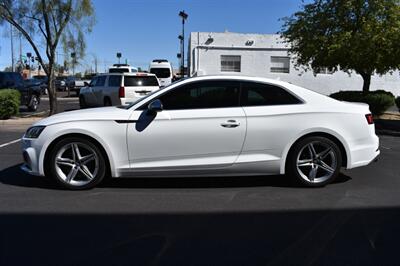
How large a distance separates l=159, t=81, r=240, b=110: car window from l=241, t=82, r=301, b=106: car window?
124 mm

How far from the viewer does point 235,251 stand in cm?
434

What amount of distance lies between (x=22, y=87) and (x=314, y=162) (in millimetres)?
16207

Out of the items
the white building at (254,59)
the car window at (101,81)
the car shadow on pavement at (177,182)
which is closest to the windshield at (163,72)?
the white building at (254,59)

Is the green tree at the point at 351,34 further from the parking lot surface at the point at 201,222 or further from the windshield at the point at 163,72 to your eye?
the windshield at the point at 163,72

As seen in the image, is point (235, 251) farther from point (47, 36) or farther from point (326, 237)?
point (47, 36)

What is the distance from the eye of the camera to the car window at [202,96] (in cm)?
Result: 651

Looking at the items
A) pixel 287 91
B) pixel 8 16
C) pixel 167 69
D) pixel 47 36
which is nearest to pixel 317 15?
pixel 47 36

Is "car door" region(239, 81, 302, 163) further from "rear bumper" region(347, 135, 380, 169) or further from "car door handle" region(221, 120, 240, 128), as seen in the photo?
"rear bumper" region(347, 135, 380, 169)

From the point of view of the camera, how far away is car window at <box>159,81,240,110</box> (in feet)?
21.4

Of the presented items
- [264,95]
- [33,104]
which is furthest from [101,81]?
[264,95]

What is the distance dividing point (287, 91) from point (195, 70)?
1002 inches

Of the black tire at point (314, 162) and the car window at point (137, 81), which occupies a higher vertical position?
the car window at point (137, 81)

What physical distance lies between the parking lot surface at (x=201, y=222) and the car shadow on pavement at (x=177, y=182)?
1 centimetres

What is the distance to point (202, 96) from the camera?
6551 mm
